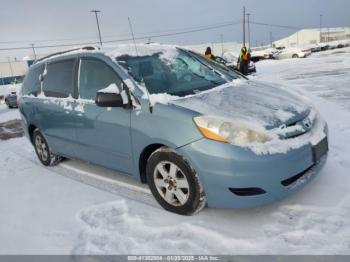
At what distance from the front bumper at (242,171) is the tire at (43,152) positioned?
3.09m

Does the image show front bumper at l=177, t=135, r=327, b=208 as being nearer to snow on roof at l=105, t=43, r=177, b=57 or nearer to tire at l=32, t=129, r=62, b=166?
snow on roof at l=105, t=43, r=177, b=57

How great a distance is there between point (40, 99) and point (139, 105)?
242 cm

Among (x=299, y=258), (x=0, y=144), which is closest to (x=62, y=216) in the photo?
(x=299, y=258)

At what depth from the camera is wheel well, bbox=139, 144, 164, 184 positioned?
349 centimetres

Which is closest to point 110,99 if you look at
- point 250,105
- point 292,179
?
point 250,105

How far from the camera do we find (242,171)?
9.62 ft

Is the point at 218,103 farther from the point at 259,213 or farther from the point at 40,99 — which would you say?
the point at 40,99

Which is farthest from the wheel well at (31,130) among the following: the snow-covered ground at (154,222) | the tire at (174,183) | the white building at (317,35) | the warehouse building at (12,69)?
the white building at (317,35)

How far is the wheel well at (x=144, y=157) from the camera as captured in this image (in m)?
3.49

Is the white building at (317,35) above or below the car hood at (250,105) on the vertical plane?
below

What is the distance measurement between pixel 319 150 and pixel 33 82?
4.54 m

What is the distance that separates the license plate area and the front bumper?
0.10 meters

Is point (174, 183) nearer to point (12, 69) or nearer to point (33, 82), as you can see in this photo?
point (33, 82)

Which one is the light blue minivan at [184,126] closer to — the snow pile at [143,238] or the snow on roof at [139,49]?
the snow on roof at [139,49]
